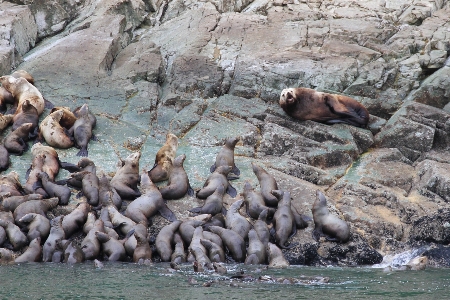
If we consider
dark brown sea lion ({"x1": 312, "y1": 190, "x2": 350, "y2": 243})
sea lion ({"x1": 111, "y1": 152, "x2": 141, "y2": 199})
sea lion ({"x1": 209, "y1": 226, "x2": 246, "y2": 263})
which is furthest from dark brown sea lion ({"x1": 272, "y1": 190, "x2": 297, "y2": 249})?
sea lion ({"x1": 111, "y1": 152, "x2": 141, "y2": 199})

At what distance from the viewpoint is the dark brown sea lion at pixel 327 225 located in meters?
9.77

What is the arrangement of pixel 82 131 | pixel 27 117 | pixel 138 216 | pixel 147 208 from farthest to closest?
pixel 27 117 → pixel 82 131 → pixel 147 208 → pixel 138 216

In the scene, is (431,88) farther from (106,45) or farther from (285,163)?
(106,45)

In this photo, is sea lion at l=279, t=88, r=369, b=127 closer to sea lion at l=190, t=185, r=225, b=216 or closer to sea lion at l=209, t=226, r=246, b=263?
sea lion at l=190, t=185, r=225, b=216

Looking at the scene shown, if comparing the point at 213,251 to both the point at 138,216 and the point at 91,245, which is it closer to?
the point at 138,216

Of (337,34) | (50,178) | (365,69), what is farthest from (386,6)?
(50,178)

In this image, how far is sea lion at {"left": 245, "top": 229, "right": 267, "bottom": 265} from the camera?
8.93 meters

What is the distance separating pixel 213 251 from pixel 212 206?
4.38 feet

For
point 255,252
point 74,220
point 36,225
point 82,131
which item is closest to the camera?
point 255,252

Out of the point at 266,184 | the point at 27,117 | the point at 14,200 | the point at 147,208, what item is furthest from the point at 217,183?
the point at 27,117

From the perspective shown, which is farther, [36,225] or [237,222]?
[237,222]

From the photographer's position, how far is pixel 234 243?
912cm

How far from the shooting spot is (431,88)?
1337cm

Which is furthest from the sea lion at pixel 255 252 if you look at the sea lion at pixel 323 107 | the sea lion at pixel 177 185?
the sea lion at pixel 323 107
